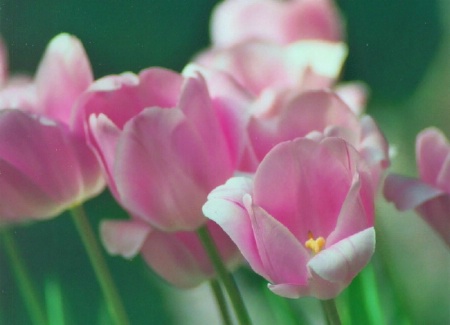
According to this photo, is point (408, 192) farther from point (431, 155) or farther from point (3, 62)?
point (3, 62)

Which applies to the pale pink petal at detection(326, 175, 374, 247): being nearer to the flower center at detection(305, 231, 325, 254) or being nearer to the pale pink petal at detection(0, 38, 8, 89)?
the flower center at detection(305, 231, 325, 254)

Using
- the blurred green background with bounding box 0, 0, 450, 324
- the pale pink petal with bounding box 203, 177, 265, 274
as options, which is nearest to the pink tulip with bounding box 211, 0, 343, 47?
the blurred green background with bounding box 0, 0, 450, 324

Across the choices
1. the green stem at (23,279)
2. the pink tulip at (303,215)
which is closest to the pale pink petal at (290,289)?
the pink tulip at (303,215)

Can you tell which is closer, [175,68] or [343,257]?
[343,257]

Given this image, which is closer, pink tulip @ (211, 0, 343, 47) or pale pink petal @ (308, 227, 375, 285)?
pale pink petal @ (308, 227, 375, 285)

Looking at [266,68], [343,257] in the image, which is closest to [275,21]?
[266,68]

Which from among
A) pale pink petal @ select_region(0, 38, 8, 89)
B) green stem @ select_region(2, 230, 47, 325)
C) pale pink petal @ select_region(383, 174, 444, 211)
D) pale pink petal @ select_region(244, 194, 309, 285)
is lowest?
green stem @ select_region(2, 230, 47, 325)

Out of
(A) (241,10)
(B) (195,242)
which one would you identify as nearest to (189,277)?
(B) (195,242)

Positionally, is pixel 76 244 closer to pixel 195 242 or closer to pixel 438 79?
pixel 195 242
